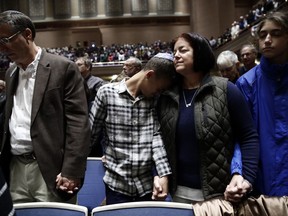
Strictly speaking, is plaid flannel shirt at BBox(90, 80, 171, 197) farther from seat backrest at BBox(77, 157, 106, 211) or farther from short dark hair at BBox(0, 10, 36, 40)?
seat backrest at BBox(77, 157, 106, 211)

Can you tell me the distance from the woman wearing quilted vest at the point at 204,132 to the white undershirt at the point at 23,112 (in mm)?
684

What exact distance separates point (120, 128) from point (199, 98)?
0.45 m

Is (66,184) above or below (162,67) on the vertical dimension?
below

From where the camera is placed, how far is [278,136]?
5.98ft

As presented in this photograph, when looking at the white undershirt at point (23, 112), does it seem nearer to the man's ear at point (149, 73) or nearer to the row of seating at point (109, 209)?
the row of seating at point (109, 209)

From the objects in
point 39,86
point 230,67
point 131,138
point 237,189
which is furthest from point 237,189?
point 230,67

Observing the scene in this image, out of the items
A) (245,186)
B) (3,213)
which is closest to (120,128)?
(245,186)

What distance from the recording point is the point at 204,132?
5.90 feet

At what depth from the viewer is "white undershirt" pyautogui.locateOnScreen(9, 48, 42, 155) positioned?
6.37ft

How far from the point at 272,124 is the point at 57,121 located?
106 centimetres

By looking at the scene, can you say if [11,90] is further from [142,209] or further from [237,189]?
[237,189]

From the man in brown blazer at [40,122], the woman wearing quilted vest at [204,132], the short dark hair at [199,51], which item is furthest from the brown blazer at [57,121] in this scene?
the short dark hair at [199,51]

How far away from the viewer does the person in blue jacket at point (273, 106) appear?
5.96 ft

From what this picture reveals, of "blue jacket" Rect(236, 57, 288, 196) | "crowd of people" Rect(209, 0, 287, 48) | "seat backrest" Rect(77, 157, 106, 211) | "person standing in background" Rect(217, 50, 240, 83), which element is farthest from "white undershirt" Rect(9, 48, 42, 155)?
"crowd of people" Rect(209, 0, 287, 48)
